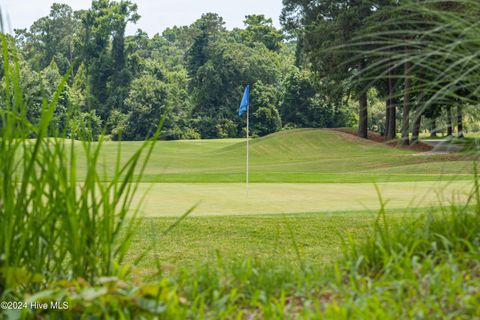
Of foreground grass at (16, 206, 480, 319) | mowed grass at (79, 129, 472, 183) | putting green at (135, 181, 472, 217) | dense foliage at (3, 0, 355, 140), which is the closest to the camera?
foreground grass at (16, 206, 480, 319)

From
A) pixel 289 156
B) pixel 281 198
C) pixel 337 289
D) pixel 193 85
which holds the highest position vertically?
pixel 193 85

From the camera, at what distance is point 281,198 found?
1179cm

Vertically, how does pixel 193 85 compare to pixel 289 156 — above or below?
above

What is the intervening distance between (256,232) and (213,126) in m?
53.2

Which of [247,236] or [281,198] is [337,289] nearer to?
[247,236]

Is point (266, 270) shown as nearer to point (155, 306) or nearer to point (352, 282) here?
point (352, 282)

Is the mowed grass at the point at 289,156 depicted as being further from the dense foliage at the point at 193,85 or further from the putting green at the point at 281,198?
the dense foliage at the point at 193,85

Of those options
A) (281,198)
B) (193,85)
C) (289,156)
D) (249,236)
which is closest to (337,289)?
(249,236)

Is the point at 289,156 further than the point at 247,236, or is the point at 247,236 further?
the point at 289,156

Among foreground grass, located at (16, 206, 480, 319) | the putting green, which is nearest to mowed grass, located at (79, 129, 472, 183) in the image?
the putting green

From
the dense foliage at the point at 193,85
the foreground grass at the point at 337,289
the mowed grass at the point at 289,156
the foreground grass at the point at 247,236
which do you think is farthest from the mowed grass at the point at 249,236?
the dense foliage at the point at 193,85

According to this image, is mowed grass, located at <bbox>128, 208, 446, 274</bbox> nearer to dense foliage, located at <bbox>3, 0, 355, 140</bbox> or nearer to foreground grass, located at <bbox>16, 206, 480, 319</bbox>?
foreground grass, located at <bbox>16, 206, 480, 319</bbox>

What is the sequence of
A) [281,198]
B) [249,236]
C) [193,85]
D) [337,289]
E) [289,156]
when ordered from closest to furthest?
[337,289] → [249,236] → [281,198] → [289,156] → [193,85]

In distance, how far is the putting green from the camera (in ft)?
32.9
